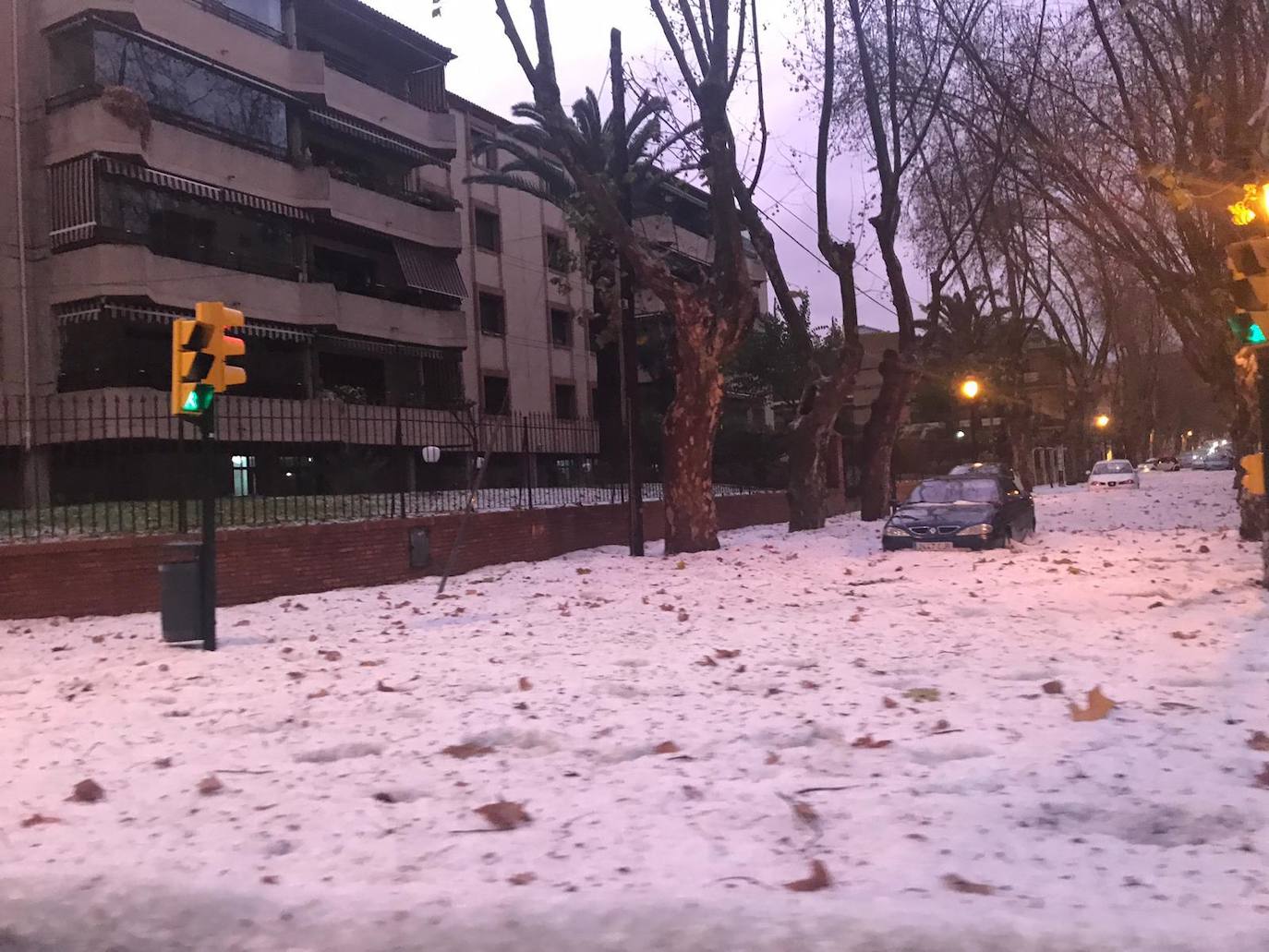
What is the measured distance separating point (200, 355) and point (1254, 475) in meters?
9.43

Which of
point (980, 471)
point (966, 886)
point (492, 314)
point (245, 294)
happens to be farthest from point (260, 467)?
point (966, 886)

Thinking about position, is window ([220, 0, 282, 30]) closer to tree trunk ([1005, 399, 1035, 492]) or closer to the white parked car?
tree trunk ([1005, 399, 1035, 492])

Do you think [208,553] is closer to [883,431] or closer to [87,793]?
[87,793]

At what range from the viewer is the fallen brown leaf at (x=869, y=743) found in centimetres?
536

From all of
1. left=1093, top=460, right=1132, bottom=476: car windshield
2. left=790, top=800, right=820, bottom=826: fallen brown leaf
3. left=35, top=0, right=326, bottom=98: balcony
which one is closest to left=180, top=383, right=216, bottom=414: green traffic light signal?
left=790, top=800, right=820, bottom=826: fallen brown leaf

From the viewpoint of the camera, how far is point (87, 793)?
4992 mm

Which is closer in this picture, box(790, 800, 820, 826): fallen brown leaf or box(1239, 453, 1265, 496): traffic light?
box(790, 800, 820, 826): fallen brown leaf

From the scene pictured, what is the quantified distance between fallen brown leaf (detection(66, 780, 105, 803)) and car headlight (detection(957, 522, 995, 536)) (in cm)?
1308

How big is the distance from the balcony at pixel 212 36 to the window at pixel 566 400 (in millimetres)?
12880

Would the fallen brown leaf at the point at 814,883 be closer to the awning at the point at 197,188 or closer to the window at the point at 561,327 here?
the awning at the point at 197,188

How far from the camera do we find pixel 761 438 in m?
31.8

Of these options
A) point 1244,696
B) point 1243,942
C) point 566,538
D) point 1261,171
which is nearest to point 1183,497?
point 566,538

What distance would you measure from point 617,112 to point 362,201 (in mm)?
10810

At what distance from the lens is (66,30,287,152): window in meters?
20.0
